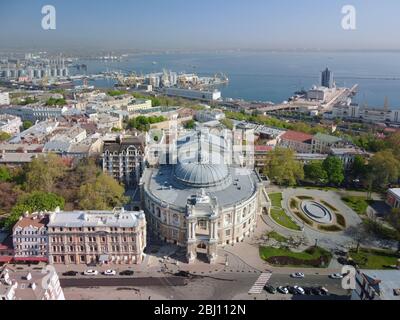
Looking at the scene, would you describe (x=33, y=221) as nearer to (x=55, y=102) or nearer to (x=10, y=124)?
(x=10, y=124)

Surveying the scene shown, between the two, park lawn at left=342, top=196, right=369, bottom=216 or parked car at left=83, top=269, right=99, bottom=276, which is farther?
park lawn at left=342, top=196, right=369, bottom=216

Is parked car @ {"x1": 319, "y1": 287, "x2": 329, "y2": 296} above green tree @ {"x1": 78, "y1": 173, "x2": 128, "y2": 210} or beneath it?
beneath

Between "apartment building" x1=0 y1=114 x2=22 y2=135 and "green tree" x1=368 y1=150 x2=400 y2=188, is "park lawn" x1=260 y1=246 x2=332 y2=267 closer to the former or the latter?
"green tree" x1=368 y1=150 x2=400 y2=188

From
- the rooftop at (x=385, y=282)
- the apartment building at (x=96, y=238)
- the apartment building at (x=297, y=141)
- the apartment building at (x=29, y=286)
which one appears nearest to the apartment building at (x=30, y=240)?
the apartment building at (x=96, y=238)

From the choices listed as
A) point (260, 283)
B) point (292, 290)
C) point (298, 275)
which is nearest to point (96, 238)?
point (260, 283)

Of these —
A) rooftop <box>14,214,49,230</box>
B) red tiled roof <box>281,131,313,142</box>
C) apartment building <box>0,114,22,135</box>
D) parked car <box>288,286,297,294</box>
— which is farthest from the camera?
apartment building <box>0,114,22,135</box>

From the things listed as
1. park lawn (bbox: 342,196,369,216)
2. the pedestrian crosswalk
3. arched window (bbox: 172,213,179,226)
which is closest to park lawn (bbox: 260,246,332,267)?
the pedestrian crosswalk
